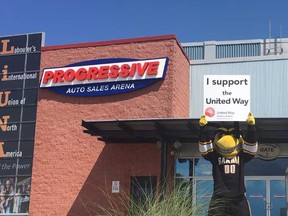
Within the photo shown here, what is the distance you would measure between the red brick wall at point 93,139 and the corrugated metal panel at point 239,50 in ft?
8.68

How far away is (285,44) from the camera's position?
21.7 m

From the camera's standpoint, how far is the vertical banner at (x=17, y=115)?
61.0 feet

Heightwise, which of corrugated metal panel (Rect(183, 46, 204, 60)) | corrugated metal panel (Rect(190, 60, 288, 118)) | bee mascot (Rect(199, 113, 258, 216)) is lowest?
bee mascot (Rect(199, 113, 258, 216))

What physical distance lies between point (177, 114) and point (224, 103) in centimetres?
664

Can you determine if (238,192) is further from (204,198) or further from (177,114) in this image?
(177,114)

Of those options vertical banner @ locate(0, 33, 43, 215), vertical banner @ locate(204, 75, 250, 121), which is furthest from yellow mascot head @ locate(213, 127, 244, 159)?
vertical banner @ locate(0, 33, 43, 215)

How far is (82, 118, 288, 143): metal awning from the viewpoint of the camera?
15086mm

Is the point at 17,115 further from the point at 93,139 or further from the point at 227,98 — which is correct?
the point at 227,98

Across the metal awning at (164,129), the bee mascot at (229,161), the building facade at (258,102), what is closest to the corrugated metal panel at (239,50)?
the building facade at (258,102)

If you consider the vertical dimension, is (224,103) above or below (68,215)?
above

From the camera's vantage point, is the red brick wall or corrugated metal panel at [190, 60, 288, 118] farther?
corrugated metal panel at [190, 60, 288, 118]

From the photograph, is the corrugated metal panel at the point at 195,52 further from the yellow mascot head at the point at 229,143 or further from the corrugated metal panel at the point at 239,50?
the yellow mascot head at the point at 229,143

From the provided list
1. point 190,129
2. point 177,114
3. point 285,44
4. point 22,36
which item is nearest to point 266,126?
point 190,129

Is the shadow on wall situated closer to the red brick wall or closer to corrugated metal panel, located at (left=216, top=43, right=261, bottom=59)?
the red brick wall
